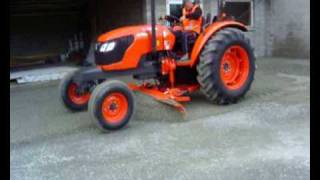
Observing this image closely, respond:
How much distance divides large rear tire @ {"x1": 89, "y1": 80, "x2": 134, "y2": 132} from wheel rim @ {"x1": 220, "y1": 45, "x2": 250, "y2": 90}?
1.95 meters

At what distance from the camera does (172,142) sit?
5.74m

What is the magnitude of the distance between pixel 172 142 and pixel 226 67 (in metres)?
2.37

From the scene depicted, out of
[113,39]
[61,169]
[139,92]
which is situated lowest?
[61,169]

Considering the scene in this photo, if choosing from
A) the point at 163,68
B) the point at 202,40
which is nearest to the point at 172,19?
the point at 202,40

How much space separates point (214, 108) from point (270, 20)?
7920 mm

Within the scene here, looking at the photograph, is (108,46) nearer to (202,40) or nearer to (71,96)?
(71,96)

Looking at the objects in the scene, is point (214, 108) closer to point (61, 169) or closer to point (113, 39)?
point (113, 39)

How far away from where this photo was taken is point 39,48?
14.6m

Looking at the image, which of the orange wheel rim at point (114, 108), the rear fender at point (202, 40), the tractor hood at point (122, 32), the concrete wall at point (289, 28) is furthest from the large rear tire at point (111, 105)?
the concrete wall at point (289, 28)

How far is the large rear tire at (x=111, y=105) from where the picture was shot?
19.8ft

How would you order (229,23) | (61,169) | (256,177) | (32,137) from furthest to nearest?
(229,23), (32,137), (61,169), (256,177)

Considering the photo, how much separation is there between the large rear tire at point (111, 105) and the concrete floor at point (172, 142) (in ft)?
0.47
